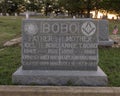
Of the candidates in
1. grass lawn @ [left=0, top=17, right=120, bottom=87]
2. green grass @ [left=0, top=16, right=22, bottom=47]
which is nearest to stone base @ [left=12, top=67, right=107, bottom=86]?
grass lawn @ [left=0, top=17, right=120, bottom=87]

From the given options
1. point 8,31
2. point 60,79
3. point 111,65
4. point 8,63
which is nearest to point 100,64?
point 111,65

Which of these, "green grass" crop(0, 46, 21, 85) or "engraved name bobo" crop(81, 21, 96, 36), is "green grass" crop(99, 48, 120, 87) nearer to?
"engraved name bobo" crop(81, 21, 96, 36)

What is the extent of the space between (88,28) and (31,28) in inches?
43.3

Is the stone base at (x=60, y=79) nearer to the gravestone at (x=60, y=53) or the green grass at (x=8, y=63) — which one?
the gravestone at (x=60, y=53)

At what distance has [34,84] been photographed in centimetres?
696

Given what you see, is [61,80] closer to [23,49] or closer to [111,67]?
[23,49]

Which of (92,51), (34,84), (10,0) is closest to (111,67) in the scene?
(92,51)

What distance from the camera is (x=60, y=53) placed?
720 centimetres

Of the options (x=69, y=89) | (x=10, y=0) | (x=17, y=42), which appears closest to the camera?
(x=69, y=89)

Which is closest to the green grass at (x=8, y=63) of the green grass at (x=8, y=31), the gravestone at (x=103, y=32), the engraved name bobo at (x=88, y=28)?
the engraved name bobo at (x=88, y=28)

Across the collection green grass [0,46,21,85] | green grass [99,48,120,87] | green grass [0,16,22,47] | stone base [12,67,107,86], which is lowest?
green grass [0,16,22,47]

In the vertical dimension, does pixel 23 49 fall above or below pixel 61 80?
above

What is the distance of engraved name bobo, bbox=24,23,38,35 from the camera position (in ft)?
23.2

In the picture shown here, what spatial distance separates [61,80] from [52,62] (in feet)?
1.47
